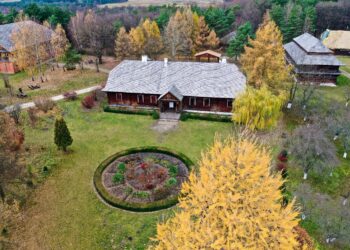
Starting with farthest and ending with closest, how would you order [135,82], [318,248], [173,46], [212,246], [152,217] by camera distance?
[173,46] < [135,82] < [152,217] < [318,248] < [212,246]

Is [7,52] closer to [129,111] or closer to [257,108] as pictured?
[129,111]

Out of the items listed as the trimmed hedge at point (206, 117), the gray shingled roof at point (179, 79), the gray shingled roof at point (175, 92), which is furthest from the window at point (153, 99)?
the trimmed hedge at point (206, 117)

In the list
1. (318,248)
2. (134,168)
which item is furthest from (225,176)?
(134,168)

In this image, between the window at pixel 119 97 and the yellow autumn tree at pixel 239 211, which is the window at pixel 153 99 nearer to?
the window at pixel 119 97

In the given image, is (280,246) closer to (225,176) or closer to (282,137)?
(225,176)

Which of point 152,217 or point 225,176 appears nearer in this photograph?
point 225,176

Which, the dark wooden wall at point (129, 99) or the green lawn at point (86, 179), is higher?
the dark wooden wall at point (129, 99)

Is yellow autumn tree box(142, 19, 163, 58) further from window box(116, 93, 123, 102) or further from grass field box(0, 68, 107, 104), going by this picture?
window box(116, 93, 123, 102)
